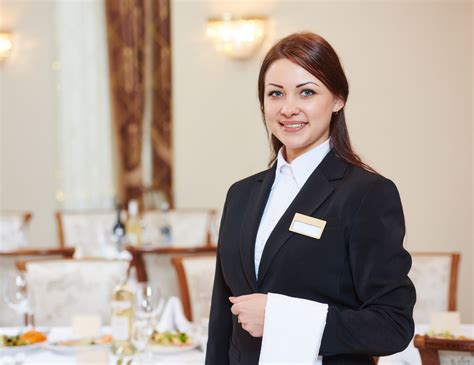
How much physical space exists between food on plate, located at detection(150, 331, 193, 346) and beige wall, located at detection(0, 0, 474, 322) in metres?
3.61

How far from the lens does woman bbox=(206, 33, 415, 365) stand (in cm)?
164

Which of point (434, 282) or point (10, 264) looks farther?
point (10, 264)

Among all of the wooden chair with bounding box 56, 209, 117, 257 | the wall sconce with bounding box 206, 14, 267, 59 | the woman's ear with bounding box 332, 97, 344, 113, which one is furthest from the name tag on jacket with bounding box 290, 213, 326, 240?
the wall sconce with bounding box 206, 14, 267, 59

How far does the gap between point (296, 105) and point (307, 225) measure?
0.26 m

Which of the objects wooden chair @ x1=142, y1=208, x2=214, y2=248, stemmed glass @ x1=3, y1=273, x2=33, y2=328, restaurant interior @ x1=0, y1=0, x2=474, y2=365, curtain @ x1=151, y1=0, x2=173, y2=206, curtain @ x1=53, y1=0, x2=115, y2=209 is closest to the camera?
stemmed glass @ x1=3, y1=273, x2=33, y2=328

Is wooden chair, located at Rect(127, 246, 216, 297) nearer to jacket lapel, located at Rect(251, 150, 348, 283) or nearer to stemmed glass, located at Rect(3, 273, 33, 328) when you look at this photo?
stemmed glass, located at Rect(3, 273, 33, 328)

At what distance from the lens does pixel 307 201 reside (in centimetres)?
175

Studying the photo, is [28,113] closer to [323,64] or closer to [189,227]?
[189,227]

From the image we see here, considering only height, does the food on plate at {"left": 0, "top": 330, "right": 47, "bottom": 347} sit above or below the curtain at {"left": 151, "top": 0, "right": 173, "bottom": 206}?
→ below

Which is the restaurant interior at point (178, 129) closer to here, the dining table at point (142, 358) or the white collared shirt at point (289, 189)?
the dining table at point (142, 358)

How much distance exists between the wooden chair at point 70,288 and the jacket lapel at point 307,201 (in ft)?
6.54

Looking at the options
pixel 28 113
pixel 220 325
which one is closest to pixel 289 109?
pixel 220 325

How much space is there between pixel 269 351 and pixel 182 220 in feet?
15.2

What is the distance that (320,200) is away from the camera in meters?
1.73
